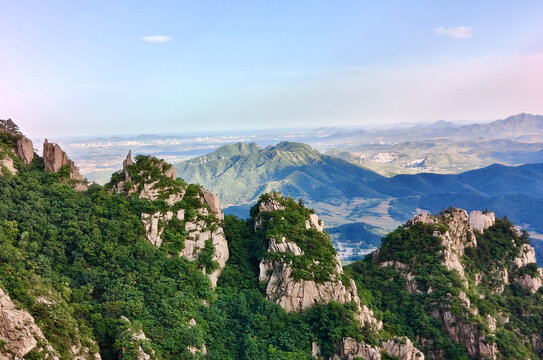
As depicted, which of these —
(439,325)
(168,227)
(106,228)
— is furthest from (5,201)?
(439,325)

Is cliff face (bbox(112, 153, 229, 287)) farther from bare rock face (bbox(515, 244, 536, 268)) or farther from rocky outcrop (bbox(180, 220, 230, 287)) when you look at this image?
bare rock face (bbox(515, 244, 536, 268))

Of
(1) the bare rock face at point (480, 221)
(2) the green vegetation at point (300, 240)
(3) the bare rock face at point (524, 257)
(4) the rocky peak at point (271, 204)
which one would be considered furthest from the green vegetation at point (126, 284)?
(3) the bare rock face at point (524, 257)

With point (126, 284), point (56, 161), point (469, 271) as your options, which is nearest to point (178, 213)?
point (126, 284)

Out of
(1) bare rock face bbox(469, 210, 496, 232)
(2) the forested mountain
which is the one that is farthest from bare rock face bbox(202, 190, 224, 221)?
(1) bare rock face bbox(469, 210, 496, 232)

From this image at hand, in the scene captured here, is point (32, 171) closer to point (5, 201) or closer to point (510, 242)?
point (5, 201)

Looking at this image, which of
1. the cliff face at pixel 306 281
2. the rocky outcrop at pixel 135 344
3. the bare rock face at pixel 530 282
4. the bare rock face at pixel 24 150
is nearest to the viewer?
the rocky outcrop at pixel 135 344

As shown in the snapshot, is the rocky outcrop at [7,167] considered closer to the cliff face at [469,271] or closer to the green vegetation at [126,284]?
the green vegetation at [126,284]
